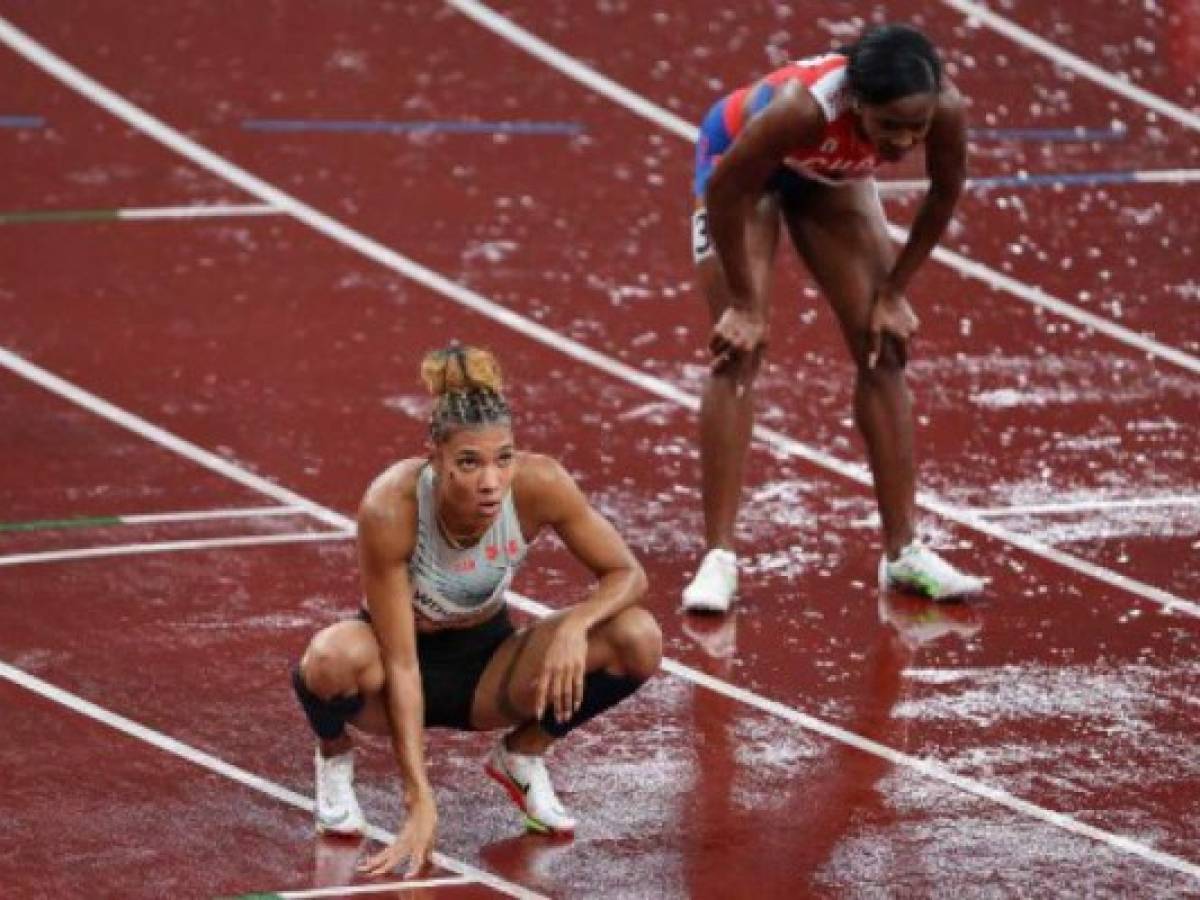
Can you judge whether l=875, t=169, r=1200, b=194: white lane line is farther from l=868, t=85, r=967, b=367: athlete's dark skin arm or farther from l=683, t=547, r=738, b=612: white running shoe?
l=683, t=547, r=738, b=612: white running shoe

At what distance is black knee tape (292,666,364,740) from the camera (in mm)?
6680

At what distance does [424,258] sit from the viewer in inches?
438

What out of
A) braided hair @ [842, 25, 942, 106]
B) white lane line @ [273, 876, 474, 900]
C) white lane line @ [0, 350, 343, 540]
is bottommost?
white lane line @ [0, 350, 343, 540]

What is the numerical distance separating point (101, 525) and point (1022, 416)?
9.49ft

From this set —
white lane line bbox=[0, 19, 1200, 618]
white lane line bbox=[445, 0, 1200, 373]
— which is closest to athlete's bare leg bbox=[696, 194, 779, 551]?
white lane line bbox=[0, 19, 1200, 618]

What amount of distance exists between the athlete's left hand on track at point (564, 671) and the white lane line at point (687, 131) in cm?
426

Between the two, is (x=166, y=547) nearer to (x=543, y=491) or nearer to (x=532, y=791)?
(x=532, y=791)

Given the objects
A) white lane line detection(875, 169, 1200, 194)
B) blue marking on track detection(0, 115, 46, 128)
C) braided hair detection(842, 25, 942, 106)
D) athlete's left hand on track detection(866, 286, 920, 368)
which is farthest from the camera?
blue marking on track detection(0, 115, 46, 128)

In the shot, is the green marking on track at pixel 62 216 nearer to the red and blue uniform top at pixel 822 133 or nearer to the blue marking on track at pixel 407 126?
the blue marking on track at pixel 407 126

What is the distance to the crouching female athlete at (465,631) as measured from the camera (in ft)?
21.4

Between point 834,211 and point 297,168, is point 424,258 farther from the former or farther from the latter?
point 834,211

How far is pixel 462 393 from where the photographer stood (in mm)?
6504

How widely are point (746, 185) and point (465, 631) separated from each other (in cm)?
178

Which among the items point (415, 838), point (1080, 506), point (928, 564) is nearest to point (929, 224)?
point (928, 564)
